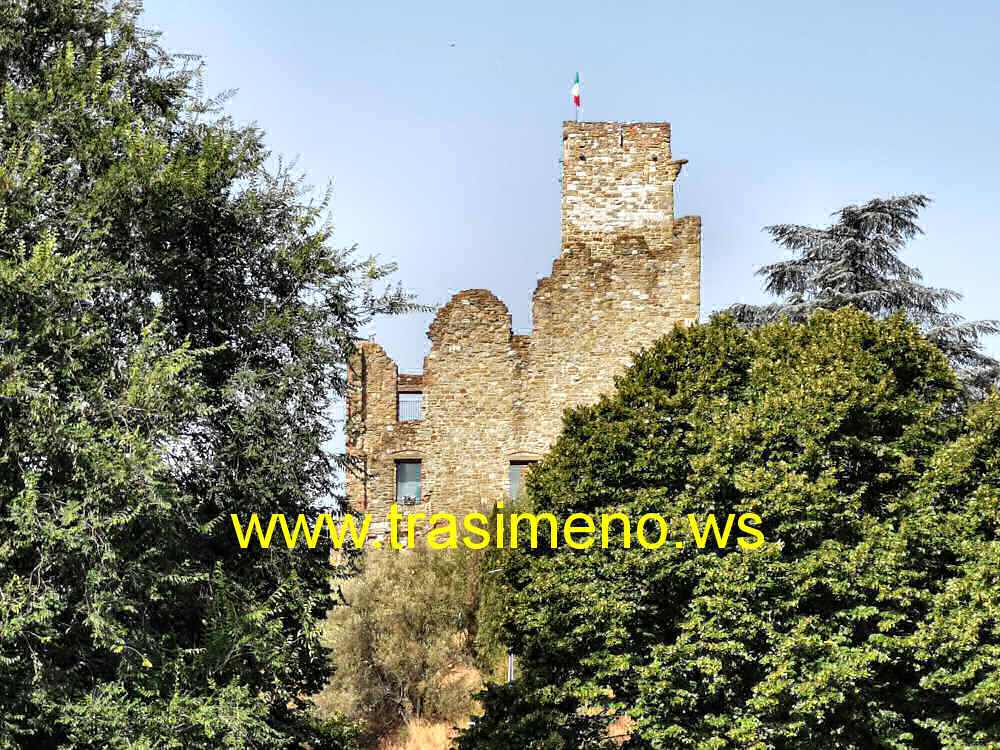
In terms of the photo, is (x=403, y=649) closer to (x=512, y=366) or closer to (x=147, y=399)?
(x=512, y=366)

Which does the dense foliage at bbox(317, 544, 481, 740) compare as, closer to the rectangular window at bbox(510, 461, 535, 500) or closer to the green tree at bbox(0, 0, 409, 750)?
the rectangular window at bbox(510, 461, 535, 500)

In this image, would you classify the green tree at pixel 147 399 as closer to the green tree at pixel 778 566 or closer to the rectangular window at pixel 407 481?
the green tree at pixel 778 566

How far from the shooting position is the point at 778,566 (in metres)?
17.8

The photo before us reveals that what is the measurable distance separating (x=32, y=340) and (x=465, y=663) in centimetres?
1704

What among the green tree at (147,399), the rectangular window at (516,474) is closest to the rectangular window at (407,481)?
the rectangular window at (516,474)

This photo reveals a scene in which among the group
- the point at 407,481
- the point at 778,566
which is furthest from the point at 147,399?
the point at 407,481

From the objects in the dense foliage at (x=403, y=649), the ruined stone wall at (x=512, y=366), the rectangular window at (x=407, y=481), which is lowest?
the dense foliage at (x=403, y=649)

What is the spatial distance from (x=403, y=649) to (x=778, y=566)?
1138 cm

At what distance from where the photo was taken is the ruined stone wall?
1302 inches

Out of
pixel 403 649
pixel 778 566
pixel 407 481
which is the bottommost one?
pixel 403 649

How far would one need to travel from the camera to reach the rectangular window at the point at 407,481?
33219 mm

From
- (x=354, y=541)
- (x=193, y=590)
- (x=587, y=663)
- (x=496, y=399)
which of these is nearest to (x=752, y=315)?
(x=496, y=399)

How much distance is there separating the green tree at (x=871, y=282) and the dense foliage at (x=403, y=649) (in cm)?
1049

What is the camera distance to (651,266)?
109ft
